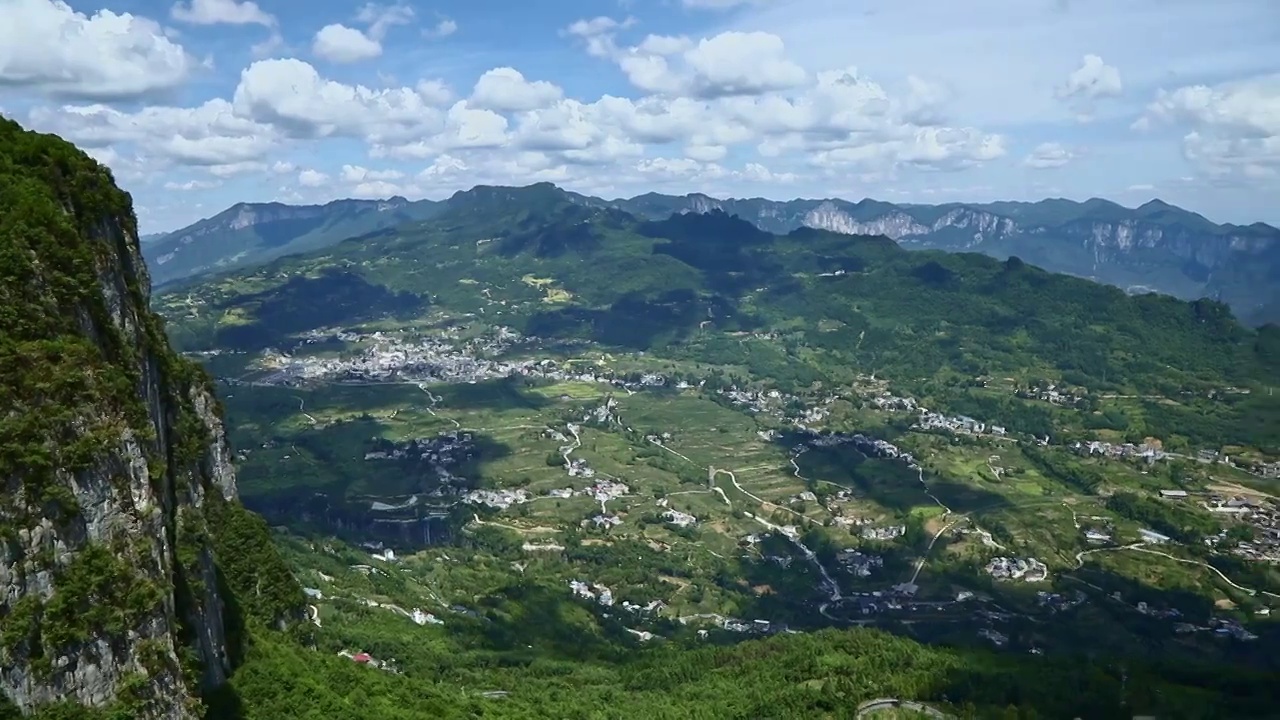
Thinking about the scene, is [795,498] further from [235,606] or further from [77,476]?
[77,476]

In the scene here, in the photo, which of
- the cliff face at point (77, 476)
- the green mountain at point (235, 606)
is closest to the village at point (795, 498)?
the green mountain at point (235, 606)

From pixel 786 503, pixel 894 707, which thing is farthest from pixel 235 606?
pixel 786 503

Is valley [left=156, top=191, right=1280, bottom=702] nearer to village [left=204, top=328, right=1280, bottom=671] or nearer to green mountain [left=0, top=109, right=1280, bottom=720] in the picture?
village [left=204, top=328, right=1280, bottom=671]

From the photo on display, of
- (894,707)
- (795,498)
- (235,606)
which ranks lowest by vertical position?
(795,498)

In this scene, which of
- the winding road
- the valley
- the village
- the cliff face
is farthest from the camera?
the village

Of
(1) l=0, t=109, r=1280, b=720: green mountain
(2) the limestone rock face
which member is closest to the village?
(1) l=0, t=109, r=1280, b=720: green mountain

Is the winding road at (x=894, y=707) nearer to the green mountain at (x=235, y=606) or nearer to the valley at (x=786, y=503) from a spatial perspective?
the green mountain at (x=235, y=606)

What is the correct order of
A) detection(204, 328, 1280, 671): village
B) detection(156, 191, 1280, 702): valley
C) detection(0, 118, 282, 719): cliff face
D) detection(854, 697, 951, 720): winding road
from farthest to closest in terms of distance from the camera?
1. detection(204, 328, 1280, 671): village
2. detection(156, 191, 1280, 702): valley
3. detection(854, 697, 951, 720): winding road
4. detection(0, 118, 282, 719): cliff face
